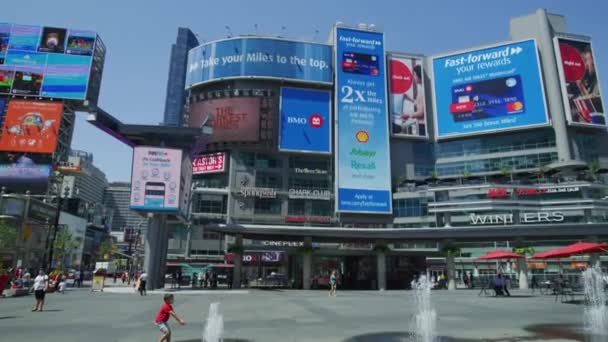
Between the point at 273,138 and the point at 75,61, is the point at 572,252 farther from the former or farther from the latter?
the point at 75,61

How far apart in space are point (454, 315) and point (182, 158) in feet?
92.8

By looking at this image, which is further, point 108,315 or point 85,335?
point 108,315

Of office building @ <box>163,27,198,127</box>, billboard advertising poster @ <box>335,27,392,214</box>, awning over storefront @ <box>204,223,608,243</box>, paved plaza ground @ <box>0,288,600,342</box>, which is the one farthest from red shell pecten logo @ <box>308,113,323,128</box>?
office building @ <box>163,27,198,127</box>

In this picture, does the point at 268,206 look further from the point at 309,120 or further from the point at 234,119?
the point at 309,120

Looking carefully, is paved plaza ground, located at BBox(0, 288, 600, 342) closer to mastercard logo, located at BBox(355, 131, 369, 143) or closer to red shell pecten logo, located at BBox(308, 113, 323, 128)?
mastercard logo, located at BBox(355, 131, 369, 143)

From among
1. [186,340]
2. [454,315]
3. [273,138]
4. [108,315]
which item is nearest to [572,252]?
[454,315]

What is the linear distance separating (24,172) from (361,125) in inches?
2120

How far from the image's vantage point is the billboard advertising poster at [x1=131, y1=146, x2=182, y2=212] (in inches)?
1431

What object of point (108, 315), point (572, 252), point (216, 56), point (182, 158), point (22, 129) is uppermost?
point (216, 56)

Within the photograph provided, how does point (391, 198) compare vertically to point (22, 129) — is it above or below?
below

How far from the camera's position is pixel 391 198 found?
69188mm

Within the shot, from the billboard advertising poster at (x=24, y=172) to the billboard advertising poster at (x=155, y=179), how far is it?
34.3 meters

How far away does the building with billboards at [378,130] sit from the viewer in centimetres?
6950

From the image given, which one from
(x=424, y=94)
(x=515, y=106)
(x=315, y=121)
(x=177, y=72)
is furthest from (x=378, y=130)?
(x=177, y=72)
